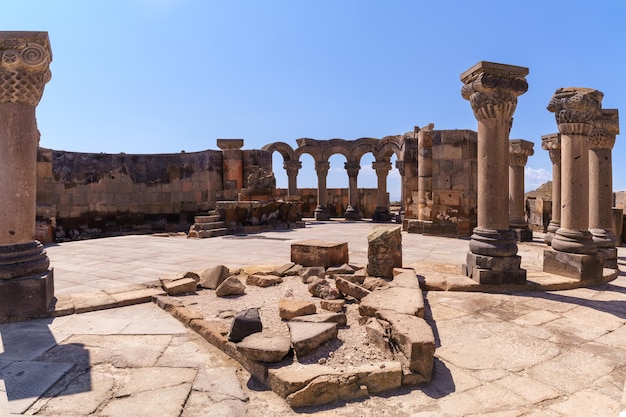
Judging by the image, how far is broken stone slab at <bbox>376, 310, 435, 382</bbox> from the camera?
2.55 meters

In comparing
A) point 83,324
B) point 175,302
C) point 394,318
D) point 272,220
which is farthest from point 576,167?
point 272,220

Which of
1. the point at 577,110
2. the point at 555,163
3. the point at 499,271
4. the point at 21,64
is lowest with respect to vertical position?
the point at 499,271

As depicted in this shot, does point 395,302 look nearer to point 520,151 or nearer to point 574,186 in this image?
point 574,186

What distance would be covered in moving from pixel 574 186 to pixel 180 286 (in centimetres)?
559

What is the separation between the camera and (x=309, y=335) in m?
2.80

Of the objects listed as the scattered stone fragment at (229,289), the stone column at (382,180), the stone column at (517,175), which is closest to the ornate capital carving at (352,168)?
the stone column at (382,180)

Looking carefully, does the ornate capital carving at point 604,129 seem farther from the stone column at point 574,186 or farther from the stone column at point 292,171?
the stone column at point 292,171

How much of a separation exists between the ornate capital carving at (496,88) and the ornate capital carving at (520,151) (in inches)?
275

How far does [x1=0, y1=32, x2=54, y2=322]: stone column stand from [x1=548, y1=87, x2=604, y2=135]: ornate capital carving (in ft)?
22.2

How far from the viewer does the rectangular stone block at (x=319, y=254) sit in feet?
19.3

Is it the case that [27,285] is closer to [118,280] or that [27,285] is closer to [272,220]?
[118,280]

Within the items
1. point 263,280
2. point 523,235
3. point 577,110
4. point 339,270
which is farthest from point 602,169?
point 263,280

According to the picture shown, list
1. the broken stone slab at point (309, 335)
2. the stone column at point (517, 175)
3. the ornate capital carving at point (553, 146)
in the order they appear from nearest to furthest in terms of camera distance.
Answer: the broken stone slab at point (309, 335) < the ornate capital carving at point (553, 146) < the stone column at point (517, 175)

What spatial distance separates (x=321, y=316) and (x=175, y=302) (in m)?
1.75
